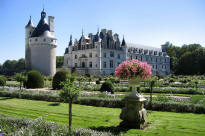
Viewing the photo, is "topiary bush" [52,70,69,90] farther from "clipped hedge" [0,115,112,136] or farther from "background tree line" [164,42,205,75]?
"background tree line" [164,42,205,75]

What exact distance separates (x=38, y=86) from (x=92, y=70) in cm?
2539

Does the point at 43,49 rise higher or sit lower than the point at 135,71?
higher

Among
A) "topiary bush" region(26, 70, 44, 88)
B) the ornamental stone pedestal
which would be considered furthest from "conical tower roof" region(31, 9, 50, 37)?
the ornamental stone pedestal

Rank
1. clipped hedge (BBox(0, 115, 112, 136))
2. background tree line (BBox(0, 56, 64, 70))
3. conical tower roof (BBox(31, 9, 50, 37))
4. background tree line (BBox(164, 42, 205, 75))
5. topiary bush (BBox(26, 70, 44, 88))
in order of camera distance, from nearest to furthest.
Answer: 1. clipped hedge (BBox(0, 115, 112, 136))
2. topiary bush (BBox(26, 70, 44, 88))
3. conical tower roof (BBox(31, 9, 50, 37))
4. background tree line (BBox(164, 42, 205, 75))
5. background tree line (BBox(0, 56, 64, 70))

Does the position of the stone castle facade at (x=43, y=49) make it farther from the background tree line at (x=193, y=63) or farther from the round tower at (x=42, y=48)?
the background tree line at (x=193, y=63)

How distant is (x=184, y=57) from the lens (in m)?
53.2

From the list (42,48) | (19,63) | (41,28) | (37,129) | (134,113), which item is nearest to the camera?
(37,129)

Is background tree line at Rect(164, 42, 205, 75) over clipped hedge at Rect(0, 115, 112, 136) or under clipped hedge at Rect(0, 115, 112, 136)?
over

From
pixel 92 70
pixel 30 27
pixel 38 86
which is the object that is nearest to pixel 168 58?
pixel 92 70

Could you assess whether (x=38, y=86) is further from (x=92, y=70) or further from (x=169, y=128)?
(x=92, y=70)

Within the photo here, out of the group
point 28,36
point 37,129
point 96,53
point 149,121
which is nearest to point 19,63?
point 28,36

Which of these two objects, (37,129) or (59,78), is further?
(59,78)

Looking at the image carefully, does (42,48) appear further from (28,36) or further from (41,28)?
(28,36)

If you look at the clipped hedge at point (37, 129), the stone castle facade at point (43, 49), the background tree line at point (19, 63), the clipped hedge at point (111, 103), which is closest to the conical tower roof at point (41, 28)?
the stone castle facade at point (43, 49)
